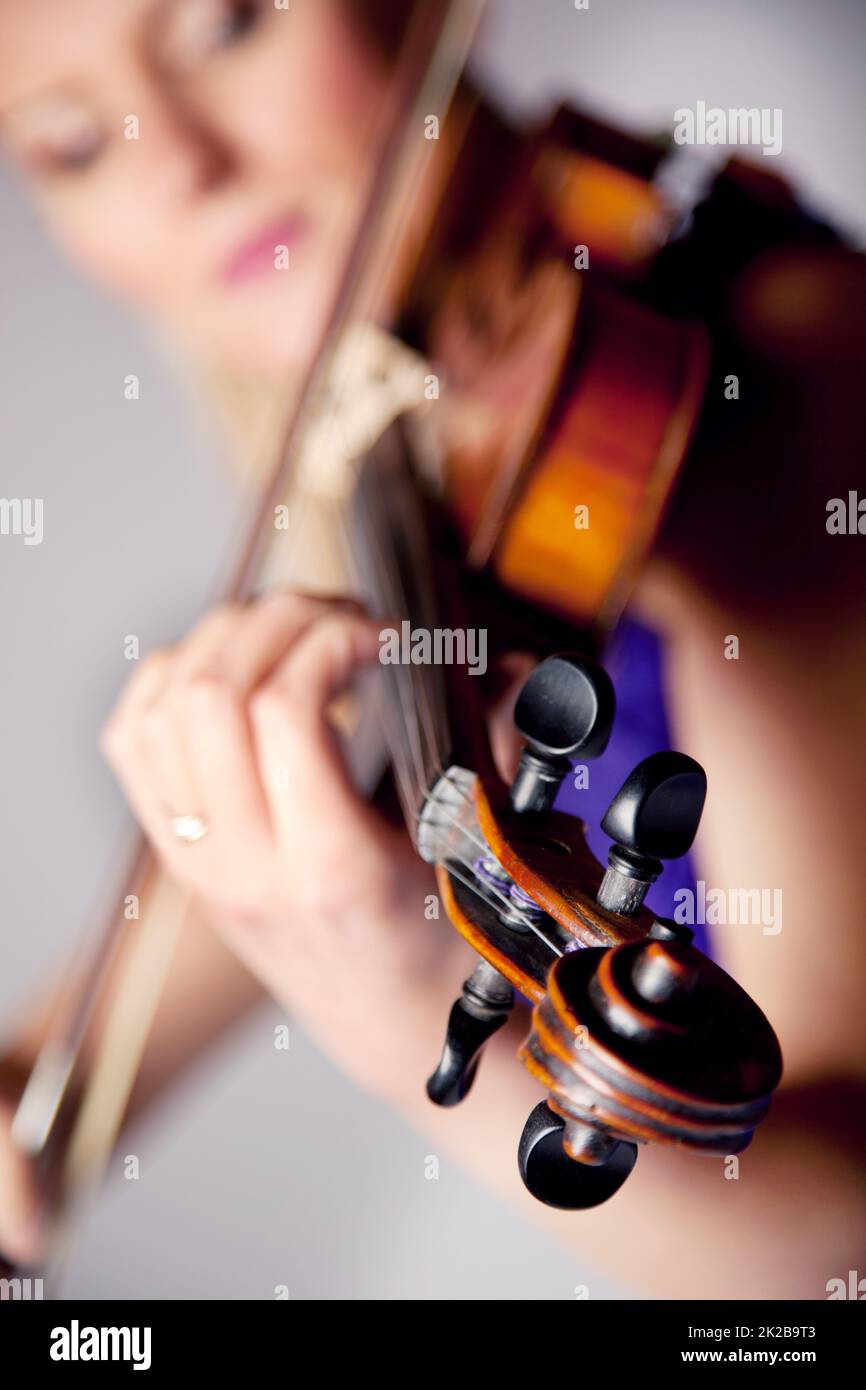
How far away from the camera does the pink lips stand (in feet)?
3.63

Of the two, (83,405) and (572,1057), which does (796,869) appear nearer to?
(572,1057)

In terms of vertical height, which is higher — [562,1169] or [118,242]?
[118,242]

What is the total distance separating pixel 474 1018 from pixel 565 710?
0.13m

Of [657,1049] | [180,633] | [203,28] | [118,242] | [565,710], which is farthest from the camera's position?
[180,633]

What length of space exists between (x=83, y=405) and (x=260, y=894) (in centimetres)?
100

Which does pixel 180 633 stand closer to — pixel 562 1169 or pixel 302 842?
pixel 302 842

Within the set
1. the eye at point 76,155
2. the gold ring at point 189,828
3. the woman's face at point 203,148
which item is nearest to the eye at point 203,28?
the woman's face at point 203,148

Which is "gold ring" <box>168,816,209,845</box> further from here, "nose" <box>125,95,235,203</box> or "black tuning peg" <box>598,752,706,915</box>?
"nose" <box>125,95,235,203</box>

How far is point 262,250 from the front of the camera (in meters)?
1.13

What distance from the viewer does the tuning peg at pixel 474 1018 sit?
417 mm

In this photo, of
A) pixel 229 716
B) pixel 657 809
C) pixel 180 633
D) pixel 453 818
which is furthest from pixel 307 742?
pixel 180 633

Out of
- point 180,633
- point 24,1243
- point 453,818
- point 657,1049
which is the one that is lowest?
point 24,1243

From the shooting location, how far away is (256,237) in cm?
110

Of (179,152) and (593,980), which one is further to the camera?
(179,152)
